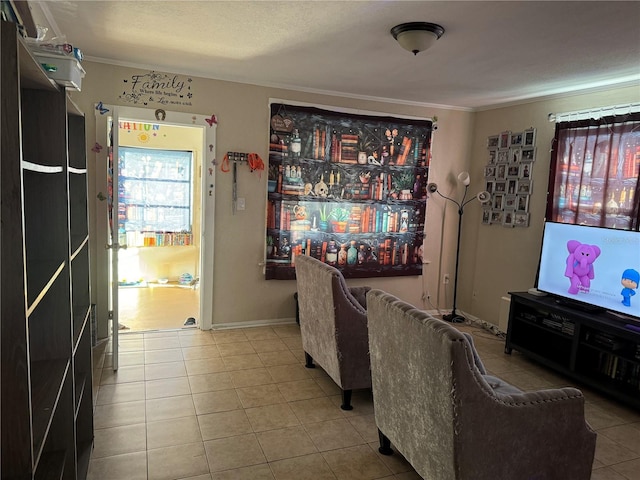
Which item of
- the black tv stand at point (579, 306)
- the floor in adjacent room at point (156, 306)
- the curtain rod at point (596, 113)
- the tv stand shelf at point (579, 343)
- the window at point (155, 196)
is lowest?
A: the floor in adjacent room at point (156, 306)

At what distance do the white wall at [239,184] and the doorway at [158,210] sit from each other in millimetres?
1786

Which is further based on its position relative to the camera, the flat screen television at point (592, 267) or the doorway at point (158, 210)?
the doorway at point (158, 210)

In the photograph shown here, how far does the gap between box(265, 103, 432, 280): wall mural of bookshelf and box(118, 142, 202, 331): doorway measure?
2.24 metres

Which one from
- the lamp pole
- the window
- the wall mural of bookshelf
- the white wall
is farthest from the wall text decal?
the lamp pole

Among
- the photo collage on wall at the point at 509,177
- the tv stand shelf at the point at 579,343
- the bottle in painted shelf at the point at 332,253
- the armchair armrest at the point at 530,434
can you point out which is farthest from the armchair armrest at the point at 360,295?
the photo collage on wall at the point at 509,177

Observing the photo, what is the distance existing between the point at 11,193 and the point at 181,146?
591 cm

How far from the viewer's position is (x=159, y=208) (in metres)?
6.69

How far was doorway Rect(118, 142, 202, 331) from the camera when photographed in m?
6.45

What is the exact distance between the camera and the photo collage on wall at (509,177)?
454cm

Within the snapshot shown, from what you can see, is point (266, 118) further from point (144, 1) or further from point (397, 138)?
point (144, 1)

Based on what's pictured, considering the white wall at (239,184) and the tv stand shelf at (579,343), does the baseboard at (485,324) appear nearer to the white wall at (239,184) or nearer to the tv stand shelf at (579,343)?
the tv stand shelf at (579,343)

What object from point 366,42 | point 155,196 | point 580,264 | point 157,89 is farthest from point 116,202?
point 580,264

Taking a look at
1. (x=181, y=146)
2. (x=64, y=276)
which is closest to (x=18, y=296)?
(x=64, y=276)

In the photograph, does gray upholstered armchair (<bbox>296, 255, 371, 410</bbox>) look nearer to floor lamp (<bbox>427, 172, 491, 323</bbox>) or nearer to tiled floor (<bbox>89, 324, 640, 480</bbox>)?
tiled floor (<bbox>89, 324, 640, 480</bbox>)
